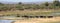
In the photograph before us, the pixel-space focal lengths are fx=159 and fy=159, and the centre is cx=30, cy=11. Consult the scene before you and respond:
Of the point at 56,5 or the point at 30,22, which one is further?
the point at 56,5

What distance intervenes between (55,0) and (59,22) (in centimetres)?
1556

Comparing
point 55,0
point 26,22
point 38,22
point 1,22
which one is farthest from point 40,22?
point 55,0

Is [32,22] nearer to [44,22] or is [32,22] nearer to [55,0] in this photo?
[44,22]

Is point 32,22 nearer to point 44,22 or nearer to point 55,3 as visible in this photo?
point 44,22

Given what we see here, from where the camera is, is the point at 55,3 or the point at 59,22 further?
the point at 55,3

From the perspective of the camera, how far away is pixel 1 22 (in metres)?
14.0

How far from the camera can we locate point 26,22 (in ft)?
44.9

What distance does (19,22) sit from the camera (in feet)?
45.5

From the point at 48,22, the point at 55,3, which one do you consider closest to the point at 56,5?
the point at 55,3

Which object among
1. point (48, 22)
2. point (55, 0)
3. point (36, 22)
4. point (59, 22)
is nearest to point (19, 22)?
point (36, 22)

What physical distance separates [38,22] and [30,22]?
0.69m

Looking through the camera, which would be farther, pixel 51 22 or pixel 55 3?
pixel 55 3

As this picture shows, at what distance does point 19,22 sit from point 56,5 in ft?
52.8

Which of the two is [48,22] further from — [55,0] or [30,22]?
[55,0]
